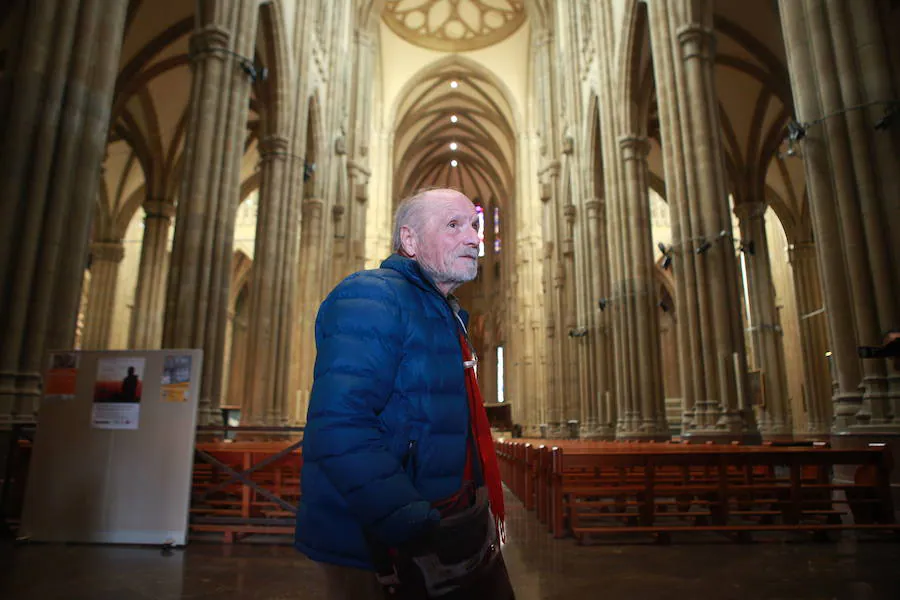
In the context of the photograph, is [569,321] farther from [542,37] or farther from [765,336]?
[542,37]

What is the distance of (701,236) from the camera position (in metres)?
10.6

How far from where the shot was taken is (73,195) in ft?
23.1

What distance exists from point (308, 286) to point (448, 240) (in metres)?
16.9

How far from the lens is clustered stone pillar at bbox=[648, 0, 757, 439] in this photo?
10180 millimetres

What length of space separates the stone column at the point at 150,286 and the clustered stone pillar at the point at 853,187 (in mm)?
17428

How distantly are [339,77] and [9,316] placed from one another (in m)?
16.4

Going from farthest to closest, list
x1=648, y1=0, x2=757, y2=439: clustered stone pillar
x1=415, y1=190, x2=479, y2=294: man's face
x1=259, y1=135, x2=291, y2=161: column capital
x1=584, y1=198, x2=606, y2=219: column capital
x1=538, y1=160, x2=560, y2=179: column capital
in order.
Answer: x1=538, y1=160, x2=560, y2=179: column capital < x1=584, y1=198, x2=606, y2=219: column capital < x1=259, y1=135, x2=291, y2=161: column capital < x1=648, y1=0, x2=757, y2=439: clustered stone pillar < x1=415, y1=190, x2=479, y2=294: man's face

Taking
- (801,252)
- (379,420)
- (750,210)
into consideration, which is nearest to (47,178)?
(379,420)

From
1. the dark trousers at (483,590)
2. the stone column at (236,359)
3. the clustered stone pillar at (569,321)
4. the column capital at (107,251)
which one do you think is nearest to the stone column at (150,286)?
the column capital at (107,251)

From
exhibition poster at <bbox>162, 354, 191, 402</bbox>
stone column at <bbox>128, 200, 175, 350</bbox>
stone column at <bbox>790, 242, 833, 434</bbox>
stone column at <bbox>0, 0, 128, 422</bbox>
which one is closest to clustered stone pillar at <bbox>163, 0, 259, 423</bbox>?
stone column at <bbox>0, 0, 128, 422</bbox>

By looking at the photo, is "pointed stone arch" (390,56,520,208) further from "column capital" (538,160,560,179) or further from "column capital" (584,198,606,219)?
"column capital" (584,198,606,219)

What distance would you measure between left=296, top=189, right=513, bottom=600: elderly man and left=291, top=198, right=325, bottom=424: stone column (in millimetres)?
15921

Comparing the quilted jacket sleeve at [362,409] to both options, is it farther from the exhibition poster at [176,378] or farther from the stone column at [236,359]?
the stone column at [236,359]

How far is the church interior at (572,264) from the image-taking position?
185 inches
